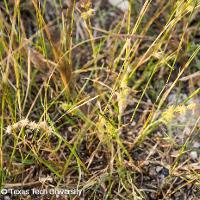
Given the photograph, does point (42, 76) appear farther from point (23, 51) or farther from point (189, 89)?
point (189, 89)

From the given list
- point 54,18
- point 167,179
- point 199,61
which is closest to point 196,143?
point 167,179

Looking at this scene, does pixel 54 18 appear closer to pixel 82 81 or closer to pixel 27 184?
pixel 82 81

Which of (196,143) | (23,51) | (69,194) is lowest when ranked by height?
(69,194)

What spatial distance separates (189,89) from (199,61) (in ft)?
0.29

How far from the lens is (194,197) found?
0.95 meters

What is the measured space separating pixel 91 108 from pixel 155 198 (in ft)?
0.98

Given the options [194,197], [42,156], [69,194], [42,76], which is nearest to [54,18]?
[42,76]

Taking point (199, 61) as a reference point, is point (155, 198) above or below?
below

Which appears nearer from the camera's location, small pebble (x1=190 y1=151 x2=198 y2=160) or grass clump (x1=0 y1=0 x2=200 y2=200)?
grass clump (x1=0 y1=0 x2=200 y2=200)

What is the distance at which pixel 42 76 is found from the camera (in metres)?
1.13

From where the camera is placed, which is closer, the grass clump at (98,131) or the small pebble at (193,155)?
the grass clump at (98,131)

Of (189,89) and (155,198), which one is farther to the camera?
(189,89)

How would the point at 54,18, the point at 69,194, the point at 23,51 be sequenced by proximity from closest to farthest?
the point at 69,194, the point at 23,51, the point at 54,18

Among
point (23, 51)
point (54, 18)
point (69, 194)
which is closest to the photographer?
point (69, 194)
